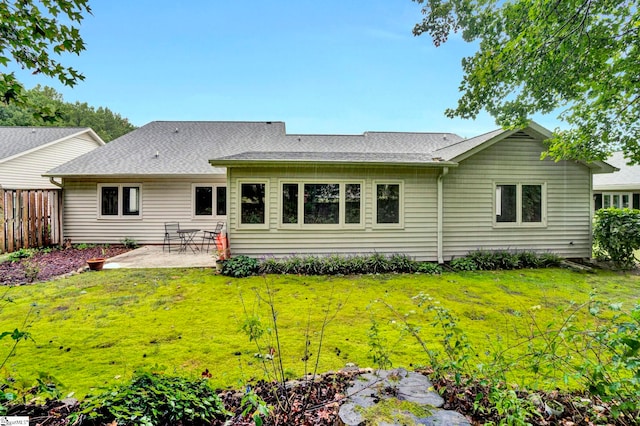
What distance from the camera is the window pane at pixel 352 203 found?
8117 millimetres

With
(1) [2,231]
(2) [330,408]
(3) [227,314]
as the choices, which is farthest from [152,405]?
(1) [2,231]

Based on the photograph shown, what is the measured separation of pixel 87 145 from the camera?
1664 cm

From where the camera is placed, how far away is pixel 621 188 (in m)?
15.4

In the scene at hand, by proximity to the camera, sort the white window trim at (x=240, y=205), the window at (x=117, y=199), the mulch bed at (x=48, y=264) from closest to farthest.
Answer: the mulch bed at (x=48, y=264), the white window trim at (x=240, y=205), the window at (x=117, y=199)

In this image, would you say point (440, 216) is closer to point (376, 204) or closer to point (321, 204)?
point (376, 204)

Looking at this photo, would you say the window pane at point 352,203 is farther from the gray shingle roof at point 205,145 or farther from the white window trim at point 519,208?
the white window trim at point 519,208

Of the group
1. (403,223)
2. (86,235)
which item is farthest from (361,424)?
(86,235)

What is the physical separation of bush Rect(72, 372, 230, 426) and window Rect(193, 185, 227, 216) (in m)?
9.73

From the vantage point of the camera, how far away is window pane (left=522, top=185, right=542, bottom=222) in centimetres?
860

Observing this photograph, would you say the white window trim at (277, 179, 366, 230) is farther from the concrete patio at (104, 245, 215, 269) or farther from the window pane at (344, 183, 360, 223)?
the concrete patio at (104, 245, 215, 269)

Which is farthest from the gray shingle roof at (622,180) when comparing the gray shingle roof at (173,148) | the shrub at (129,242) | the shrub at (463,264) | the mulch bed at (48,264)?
the mulch bed at (48,264)

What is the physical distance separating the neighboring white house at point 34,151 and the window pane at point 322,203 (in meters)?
13.3

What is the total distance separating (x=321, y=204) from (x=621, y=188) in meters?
17.7

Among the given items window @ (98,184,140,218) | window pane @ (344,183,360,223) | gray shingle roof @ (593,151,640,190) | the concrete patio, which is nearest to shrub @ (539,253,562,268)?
window pane @ (344,183,360,223)
